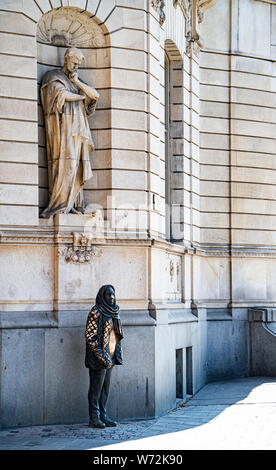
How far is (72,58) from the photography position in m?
17.4

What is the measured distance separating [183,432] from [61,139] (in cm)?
614

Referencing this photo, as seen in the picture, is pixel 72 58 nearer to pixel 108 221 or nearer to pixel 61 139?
pixel 61 139

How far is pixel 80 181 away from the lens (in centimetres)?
1750

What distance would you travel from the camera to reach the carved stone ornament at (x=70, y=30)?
17.6m

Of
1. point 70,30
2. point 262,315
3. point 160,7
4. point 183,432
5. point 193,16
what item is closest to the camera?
point 183,432

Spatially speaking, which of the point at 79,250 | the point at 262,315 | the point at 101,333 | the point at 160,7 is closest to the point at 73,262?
the point at 79,250

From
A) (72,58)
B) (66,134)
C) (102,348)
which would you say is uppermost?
(72,58)

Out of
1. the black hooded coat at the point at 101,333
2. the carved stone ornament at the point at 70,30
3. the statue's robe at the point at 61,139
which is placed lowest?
the black hooded coat at the point at 101,333

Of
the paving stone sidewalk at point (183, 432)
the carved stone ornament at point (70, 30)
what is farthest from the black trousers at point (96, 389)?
the carved stone ornament at point (70, 30)

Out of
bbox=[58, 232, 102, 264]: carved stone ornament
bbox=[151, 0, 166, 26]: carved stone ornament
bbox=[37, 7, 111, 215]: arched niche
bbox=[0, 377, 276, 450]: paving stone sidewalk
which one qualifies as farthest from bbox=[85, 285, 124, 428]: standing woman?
bbox=[151, 0, 166, 26]: carved stone ornament

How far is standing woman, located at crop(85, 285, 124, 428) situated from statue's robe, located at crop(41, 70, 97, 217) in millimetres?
2260

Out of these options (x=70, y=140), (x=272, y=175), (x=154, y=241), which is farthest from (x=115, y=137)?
(x=272, y=175)

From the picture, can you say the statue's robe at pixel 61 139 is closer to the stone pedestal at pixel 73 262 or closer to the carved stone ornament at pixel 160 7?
the stone pedestal at pixel 73 262

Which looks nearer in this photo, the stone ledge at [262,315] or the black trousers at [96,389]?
the black trousers at [96,389]
